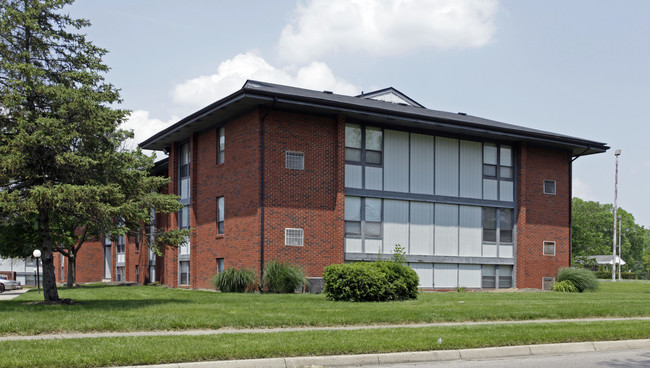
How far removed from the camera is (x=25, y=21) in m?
17.1

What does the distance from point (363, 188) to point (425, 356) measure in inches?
676

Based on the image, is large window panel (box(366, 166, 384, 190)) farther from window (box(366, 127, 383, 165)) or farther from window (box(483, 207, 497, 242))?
window (box(483, 207, 497, 242))

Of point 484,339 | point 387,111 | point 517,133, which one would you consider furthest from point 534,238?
point 484,339

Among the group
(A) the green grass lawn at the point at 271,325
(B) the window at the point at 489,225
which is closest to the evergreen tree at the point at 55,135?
(A) the green grass lawn at the point at 271,325

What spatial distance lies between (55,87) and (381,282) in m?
10.7

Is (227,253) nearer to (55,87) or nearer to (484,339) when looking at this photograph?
(55,87)

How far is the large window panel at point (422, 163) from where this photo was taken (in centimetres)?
Answer: 2947

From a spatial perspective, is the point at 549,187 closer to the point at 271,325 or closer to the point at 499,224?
the point at 499,224

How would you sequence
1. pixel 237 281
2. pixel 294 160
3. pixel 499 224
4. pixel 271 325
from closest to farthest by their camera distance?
pixel 271 325
pixel 237 281
pixel 294 160
pixel 499 224

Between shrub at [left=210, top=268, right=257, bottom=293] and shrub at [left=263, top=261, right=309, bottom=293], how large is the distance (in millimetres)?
537

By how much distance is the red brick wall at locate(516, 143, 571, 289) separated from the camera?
31.8m

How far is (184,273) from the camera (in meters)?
32.6

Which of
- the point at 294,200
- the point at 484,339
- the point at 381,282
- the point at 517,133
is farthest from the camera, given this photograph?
the point at 517,133

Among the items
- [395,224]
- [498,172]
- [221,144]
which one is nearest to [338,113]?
[395,224]
